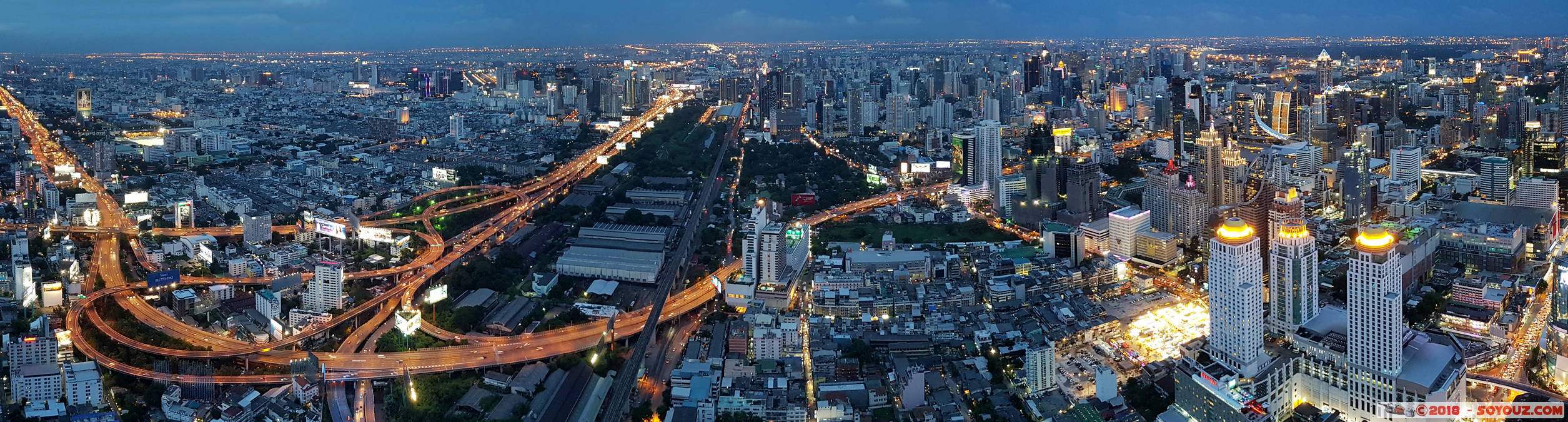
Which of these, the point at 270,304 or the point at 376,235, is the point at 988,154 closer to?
the point at 376,235

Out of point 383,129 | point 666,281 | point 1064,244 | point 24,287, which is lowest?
point 666,281

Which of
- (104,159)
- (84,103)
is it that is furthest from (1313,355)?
(84,103)

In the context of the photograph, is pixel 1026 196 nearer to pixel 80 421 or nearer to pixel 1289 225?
pixel 1289 225

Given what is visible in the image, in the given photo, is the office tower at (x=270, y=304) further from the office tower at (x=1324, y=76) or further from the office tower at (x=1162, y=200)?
the office tower at (x=1324, y=76)

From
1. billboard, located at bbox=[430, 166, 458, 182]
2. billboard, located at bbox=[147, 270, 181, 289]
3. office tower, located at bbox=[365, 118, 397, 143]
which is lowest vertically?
billboard, located at bbox=[147, 270, 181, 289]

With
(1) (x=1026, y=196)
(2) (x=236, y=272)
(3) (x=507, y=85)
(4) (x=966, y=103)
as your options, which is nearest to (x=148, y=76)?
(3) (x=507, y=85)

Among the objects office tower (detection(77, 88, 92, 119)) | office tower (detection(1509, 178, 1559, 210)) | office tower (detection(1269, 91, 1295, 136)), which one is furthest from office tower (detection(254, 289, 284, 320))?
office tower (detection(77, 88, 92, 119))

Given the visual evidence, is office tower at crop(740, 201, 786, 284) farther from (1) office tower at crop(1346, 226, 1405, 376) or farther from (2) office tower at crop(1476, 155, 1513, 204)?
(2) office tower at crop(1476, 155, 1513, 204)
